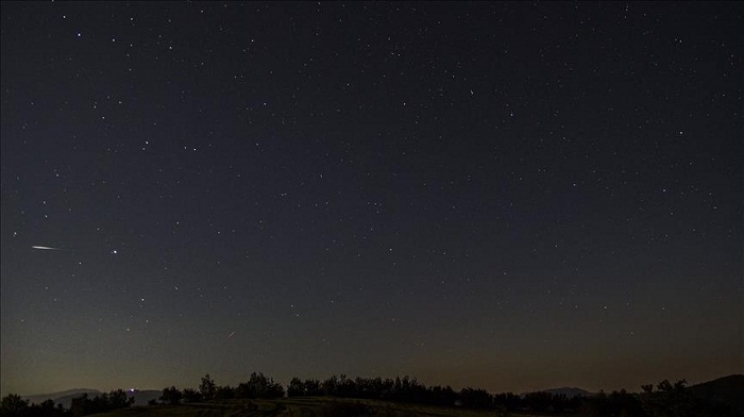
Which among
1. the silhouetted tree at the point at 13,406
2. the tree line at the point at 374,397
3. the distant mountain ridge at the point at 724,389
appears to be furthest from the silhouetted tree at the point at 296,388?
the distant mountain ridge at the point at 724,389

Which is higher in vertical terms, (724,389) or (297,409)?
(724,389)

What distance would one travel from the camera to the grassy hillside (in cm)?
2139

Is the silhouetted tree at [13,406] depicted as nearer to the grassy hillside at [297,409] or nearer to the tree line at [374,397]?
the tree line at [374,397]

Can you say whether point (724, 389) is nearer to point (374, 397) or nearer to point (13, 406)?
point (374, 397)

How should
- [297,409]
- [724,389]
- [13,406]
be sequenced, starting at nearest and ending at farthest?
[297,409]
[13,406]
[724,389]

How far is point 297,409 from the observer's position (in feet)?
76.4

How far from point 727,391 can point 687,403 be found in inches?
827

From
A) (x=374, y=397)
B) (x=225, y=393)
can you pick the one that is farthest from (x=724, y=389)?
(x=225, y=393)

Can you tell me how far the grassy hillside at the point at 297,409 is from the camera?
21.4 m

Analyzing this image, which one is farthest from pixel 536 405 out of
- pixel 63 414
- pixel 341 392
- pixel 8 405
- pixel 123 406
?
pixel 8 405

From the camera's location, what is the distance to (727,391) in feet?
103

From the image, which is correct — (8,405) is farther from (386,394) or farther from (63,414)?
(386,394)

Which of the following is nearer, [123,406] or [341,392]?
[123,406]

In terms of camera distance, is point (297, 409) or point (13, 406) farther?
point (13, 406)
